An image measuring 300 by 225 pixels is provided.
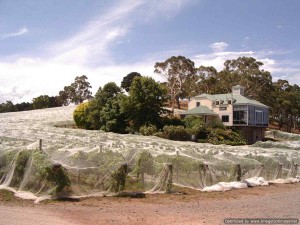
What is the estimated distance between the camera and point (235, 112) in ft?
172

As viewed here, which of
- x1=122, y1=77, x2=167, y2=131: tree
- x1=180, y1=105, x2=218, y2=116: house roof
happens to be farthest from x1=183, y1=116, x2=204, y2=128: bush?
x1=122, y1=77, x2=167, y2=131: tree

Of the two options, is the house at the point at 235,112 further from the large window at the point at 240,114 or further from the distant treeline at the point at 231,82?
the distant treeline at the point at 231,82

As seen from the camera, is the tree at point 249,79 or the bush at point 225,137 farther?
the tree at point 249,79

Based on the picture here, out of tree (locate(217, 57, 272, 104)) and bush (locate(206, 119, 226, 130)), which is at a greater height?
tree (locate(217, 57, 272, 104))

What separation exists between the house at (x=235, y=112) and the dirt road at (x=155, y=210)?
39.0 m

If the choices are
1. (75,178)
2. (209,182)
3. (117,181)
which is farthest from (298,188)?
(75,178)

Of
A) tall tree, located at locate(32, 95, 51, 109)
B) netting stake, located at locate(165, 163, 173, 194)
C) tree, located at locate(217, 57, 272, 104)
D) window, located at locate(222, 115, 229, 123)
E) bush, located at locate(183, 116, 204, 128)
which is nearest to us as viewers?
netting stake, located at locate(165, 163, 173, 194)

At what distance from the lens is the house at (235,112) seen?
5169 cm

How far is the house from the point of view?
170 feet

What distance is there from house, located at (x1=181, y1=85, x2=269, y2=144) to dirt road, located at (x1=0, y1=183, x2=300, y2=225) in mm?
38967

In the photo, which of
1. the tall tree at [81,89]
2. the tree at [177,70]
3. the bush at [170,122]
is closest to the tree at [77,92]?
the tall tree at [81,89]

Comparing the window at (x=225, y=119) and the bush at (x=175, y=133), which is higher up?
the window at (x=225, y=119)

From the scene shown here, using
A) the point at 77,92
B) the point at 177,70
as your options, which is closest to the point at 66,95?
the point at 77,92

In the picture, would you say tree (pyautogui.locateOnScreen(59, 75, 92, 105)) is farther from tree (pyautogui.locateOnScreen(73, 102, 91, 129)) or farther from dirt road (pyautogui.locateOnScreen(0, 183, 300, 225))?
dirt road (pyautogui.locateOnScreen(0, 183, 300, 225))
